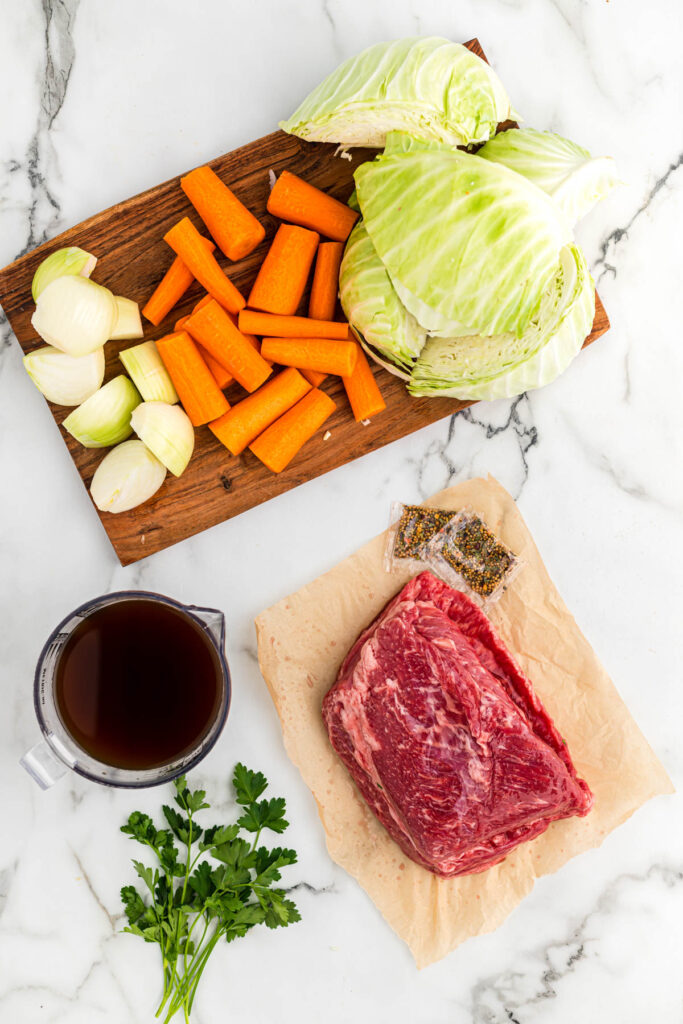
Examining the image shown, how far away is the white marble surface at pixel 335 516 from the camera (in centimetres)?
215

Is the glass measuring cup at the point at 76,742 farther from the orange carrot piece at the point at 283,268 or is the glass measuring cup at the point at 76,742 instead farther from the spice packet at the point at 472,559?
the orange carrot piece at the point at 283,268

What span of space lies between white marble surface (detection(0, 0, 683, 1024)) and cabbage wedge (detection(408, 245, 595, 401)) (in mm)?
191

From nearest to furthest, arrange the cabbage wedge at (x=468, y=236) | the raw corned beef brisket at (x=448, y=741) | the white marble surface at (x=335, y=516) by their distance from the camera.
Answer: the cabbage wedge at (x=468, y=236), the raw corned beef brisket at (x=448, y=741), the white marble surface at (x=335, y=516)

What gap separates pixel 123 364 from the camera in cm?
209

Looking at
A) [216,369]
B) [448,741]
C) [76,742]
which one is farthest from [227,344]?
[448,741]

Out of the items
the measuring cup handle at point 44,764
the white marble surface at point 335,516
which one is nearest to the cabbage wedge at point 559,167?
the white marble surface at point 335,516

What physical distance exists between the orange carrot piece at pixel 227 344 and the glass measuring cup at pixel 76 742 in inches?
23.8

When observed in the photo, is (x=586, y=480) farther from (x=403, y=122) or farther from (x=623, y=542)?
(x=403, y=122)

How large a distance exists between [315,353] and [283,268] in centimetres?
23

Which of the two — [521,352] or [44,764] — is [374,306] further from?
[44,764]

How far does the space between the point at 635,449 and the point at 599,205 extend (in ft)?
2.29

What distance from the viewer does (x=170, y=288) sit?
205 cm

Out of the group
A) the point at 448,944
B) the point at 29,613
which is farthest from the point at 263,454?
the point at 448,944

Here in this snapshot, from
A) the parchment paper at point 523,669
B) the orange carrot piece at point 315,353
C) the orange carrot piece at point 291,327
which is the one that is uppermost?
the orange carrot piece at point 291,327
